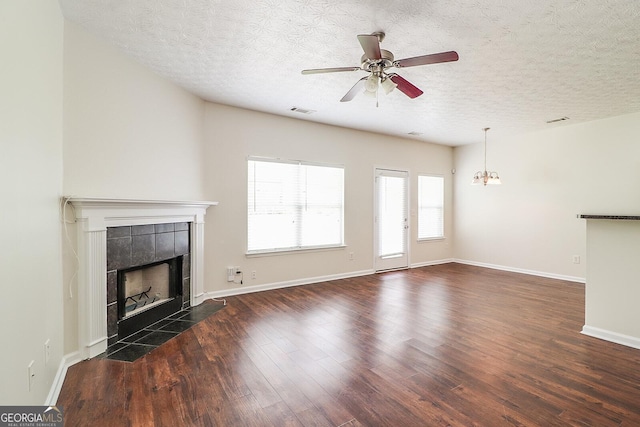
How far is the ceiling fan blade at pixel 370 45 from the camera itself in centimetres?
201

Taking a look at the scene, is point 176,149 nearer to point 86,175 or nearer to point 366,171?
point 86,175

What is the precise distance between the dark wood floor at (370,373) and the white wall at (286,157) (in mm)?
930

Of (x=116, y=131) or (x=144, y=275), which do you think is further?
(x=144, y=275)

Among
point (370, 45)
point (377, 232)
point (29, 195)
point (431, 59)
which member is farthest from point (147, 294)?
point (377, 232)

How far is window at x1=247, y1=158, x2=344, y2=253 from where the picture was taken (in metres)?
4.56

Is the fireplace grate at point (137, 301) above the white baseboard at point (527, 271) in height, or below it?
above

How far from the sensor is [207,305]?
3.86m

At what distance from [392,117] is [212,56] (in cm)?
301

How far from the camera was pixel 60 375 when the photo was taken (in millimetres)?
2180

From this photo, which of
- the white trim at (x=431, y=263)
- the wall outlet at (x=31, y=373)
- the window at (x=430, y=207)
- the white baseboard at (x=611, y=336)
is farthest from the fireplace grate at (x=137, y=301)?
the window at (x=430, y=207)

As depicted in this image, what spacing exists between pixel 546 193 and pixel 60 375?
7.38 meters

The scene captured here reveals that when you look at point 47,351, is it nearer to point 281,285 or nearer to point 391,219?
point 281,285

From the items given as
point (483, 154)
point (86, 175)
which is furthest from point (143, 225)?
point (483, 154)

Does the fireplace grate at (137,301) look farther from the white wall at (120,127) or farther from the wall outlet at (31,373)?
the wall outlet at (31,373)
